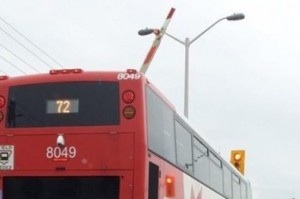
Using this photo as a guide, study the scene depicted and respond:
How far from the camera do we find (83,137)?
9.84 meters

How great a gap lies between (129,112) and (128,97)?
25cm

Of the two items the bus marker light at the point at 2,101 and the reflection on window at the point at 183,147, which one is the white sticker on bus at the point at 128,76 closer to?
the bus marker light at the point at 2,101

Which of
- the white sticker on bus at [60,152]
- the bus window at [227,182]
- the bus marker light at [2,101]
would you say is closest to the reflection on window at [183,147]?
the white sticker on bus at [60,152]

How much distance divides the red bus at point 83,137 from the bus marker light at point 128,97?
1 cm

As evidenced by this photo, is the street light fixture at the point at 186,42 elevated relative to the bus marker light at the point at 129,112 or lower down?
elevated

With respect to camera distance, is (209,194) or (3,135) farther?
(209,194)

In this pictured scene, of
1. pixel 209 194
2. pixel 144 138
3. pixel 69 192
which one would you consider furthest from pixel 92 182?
pixel 209 194

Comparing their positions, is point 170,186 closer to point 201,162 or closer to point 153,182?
point 153,182

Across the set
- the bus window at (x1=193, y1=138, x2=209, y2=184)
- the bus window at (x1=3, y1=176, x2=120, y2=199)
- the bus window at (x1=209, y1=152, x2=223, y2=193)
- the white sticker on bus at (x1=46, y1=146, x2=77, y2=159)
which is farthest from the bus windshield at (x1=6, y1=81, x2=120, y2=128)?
the bus window at (x1=209, y1=152, x2=223, y2=193)

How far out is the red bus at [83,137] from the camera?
9.63 metres

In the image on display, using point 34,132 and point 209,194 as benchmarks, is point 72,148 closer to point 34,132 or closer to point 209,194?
point 34,132

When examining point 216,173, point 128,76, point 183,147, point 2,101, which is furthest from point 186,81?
point 128,76

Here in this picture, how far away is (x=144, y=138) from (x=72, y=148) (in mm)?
1049

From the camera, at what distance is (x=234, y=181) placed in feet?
63.9
